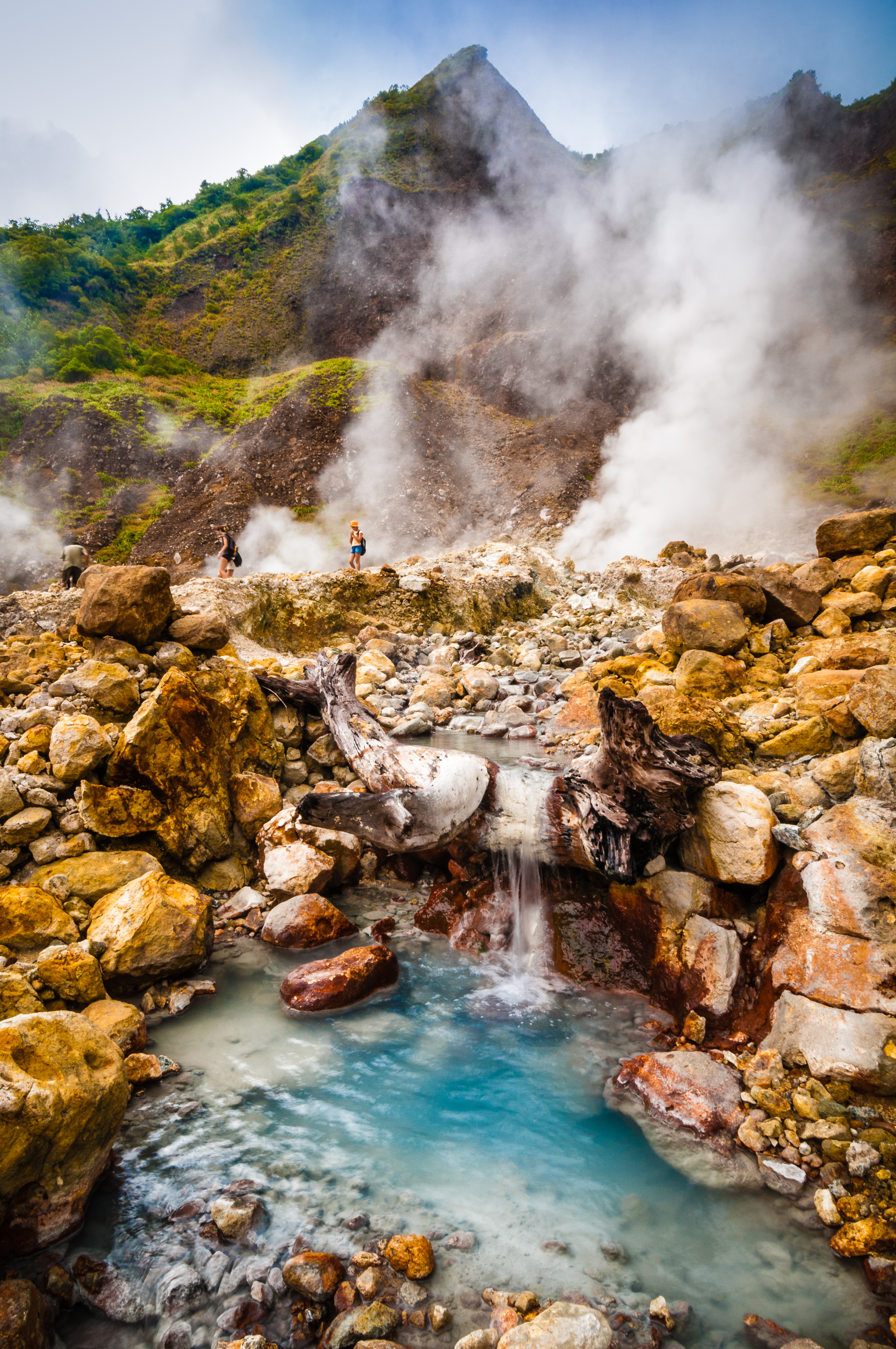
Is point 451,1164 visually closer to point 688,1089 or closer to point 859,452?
point 688,1089

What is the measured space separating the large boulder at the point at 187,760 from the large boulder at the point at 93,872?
48 centimetres

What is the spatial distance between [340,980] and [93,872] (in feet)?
6.17

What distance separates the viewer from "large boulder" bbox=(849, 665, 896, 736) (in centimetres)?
394

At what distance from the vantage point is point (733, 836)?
148 inches

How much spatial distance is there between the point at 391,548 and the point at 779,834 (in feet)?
80.5

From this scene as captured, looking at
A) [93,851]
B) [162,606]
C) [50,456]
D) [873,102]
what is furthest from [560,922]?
[873,102]

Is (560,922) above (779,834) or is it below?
below

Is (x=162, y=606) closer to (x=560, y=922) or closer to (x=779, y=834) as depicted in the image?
(x=560, y=922)

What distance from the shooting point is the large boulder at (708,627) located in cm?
682

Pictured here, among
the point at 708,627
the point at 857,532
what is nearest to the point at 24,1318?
the point at 708,627

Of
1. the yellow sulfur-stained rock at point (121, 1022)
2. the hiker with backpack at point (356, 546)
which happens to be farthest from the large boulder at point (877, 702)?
the hiker with backpack at point (356, 546)

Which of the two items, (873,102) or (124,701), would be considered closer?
(124,701)

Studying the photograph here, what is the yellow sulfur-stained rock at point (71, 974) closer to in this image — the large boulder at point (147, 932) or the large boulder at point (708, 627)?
the large boulder at point (147, 932)

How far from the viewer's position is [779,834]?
3713mm
